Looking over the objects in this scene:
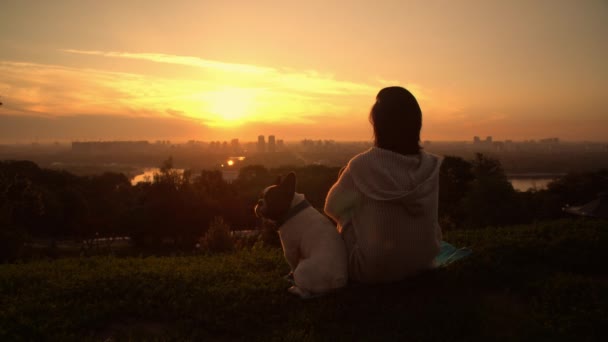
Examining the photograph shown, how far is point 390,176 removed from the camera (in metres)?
4.05

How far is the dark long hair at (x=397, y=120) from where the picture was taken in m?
4.10

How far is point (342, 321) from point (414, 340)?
0.70 m

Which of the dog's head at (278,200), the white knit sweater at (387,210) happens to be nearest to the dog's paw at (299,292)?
the white knit sweater at (387,210)

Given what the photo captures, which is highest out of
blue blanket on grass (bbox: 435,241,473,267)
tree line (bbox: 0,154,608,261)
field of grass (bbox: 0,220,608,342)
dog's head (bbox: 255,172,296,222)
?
dog's head (bbox: 255,172,296,222)

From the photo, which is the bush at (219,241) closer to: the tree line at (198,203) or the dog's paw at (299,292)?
the dog's paw at (299,292)

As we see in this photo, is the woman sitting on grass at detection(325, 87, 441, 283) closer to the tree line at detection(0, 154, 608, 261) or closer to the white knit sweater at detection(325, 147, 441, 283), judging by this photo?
the white knit sweater at detection(325, 147, 441, 283)

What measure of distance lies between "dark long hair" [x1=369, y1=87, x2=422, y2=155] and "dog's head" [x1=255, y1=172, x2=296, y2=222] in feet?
3.36

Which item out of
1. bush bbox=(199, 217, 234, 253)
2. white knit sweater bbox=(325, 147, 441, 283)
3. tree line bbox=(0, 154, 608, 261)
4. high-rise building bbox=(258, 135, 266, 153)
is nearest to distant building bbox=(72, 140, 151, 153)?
high-rise building bbox=(258, 135, 266, 153)

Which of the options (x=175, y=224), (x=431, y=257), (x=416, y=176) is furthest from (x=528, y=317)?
(x=175, y=224)

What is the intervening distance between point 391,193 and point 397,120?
737 mm

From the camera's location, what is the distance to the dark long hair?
410 cm

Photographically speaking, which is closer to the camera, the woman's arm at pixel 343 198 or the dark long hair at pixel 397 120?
the dark long hair at pixel 397 120

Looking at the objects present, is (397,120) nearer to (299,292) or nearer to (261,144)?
(299,292)

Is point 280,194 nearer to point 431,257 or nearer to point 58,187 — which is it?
point 431,257
